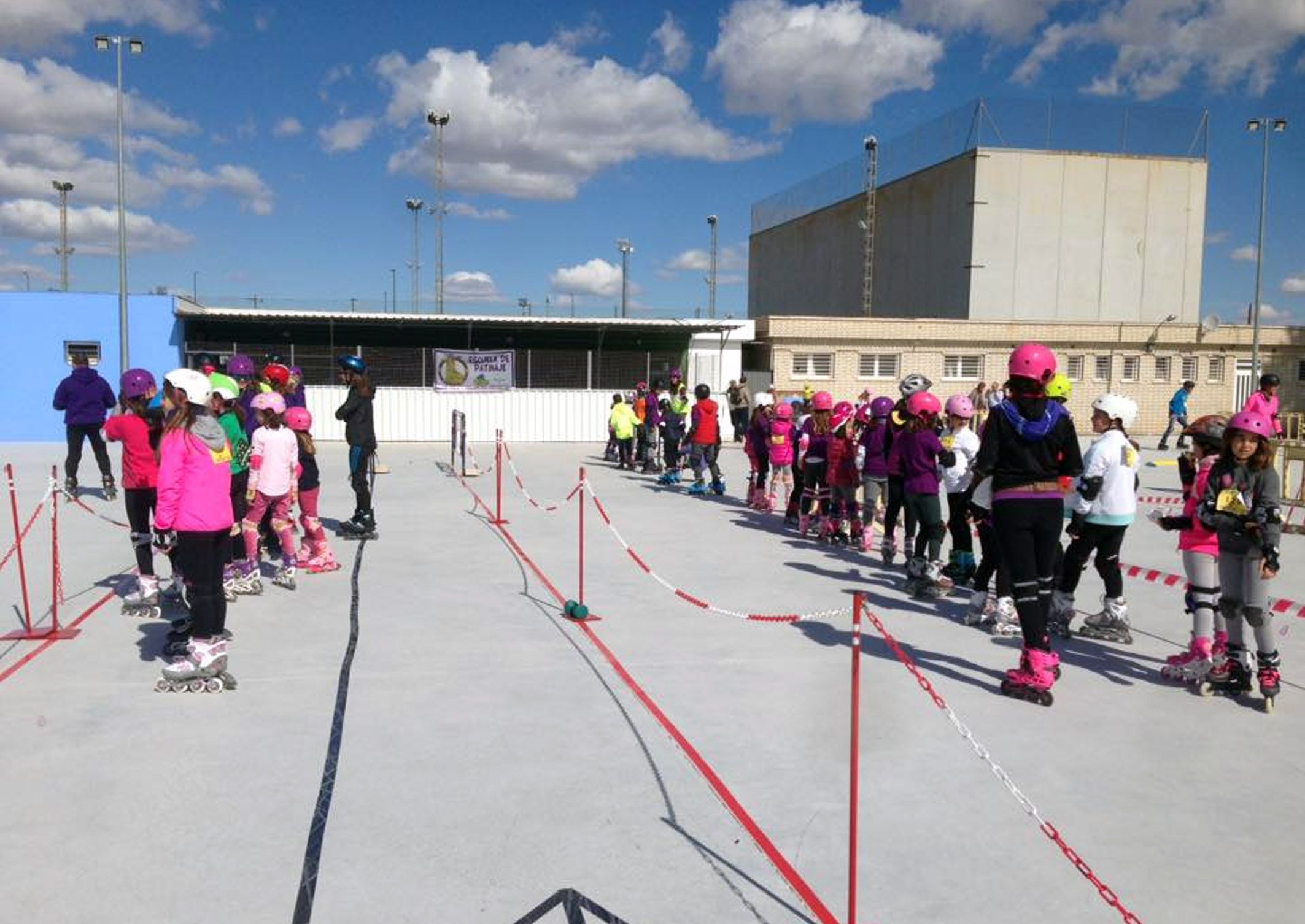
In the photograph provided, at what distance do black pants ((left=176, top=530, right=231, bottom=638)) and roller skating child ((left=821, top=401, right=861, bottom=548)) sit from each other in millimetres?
6924

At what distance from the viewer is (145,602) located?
730cm

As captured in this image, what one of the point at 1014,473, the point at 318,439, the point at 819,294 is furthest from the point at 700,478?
the point at 819,294

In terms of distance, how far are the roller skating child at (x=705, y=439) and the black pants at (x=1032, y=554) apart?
9465mm

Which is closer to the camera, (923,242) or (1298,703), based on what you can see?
(1298,703)

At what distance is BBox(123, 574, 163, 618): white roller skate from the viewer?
7.27m

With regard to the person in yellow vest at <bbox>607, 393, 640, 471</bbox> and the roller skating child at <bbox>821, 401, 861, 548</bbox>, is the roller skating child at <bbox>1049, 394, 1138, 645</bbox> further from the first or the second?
the person in yellow vest at <bbox>607, 393, 640, 471</bbox>

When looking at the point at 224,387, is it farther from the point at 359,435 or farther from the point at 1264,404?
the point at 1264,404

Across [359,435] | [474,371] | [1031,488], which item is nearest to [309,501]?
[359,435]

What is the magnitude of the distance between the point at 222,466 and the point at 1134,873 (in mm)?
5071

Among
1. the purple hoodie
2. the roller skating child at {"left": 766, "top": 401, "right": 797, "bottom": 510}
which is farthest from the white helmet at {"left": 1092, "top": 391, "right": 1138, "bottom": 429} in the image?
the purple hoodie

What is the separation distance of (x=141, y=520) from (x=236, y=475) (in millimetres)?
747

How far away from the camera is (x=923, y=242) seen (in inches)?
1577

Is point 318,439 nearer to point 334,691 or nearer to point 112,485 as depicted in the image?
point 112,485

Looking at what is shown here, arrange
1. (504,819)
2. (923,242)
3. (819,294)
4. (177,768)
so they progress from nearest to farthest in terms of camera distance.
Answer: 1. (504,819)
2. (177,768)
3. (923,242)
4. (819,294)
